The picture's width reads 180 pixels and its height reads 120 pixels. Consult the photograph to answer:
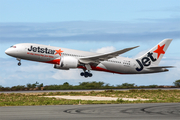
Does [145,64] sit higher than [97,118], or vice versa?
[145,64]

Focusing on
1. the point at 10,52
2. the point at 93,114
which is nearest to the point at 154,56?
the point at 10,52

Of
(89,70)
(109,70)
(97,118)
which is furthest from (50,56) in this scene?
(97,118)

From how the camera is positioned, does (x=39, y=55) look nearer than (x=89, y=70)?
Yes

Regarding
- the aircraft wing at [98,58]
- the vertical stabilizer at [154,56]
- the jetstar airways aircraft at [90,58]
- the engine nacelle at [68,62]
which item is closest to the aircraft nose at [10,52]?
the jetstar airways aircraft at [90,58]

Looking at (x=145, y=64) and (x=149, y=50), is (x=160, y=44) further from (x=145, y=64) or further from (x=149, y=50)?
(x=145, y=64)

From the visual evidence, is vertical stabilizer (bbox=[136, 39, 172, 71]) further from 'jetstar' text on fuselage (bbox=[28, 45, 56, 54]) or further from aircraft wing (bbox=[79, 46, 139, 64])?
'jetstar' text on fuselage (bbox=[28, 45, 56, 54])

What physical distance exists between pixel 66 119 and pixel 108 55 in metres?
30.1

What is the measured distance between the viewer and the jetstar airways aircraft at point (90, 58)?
136 ft

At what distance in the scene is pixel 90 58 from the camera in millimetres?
44188

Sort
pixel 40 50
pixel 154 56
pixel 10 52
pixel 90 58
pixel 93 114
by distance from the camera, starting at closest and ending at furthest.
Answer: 1. pixel 93 114
2. pixel 10 52
3. pixel 40 50
4. pixel 90 58
5. pixel 154 56

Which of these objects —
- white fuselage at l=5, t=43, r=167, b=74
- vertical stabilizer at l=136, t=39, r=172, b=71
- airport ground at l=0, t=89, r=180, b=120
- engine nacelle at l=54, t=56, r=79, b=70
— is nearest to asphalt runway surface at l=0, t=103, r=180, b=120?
airport ground at l=0, t=89, r=180, b=120

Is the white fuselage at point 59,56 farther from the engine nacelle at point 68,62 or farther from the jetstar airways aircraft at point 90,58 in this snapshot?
the engine nacelle at point 68,62

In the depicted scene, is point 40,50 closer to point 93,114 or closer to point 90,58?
point 90,58

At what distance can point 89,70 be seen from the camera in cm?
4653
